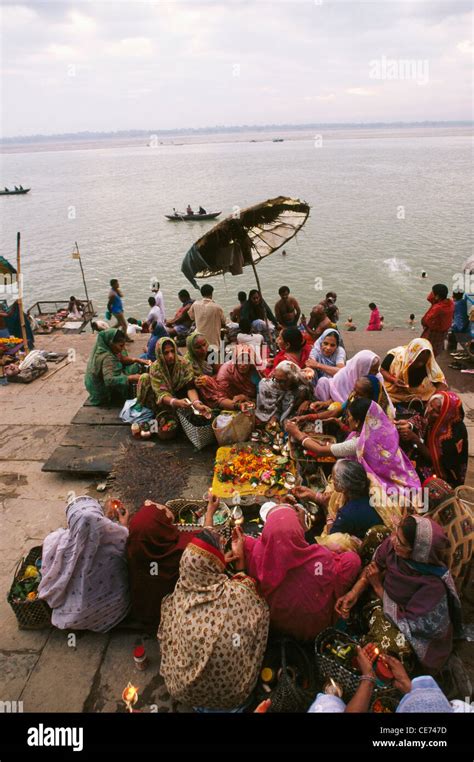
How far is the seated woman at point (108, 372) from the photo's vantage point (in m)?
6.38

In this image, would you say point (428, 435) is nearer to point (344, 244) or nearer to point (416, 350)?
point (416, 350)

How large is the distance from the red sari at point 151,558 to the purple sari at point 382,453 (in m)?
1.83

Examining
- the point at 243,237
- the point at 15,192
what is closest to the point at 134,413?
the point at 243,237

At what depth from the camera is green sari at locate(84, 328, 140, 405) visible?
6367mm

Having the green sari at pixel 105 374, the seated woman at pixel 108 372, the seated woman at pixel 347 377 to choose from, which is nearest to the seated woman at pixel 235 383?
the seated woman at pixel 347 377

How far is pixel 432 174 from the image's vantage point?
194 ft

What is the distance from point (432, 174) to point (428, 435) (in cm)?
6560

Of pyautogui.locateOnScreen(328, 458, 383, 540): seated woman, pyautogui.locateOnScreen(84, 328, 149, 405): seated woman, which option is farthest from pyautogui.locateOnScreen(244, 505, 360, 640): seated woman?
pyautogui.locateOnScreen(84, 328, 149, 405): seated woman

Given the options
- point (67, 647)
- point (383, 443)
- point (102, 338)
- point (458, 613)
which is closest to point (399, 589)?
point (458, 613)

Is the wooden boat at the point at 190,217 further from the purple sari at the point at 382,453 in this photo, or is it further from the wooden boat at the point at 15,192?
the purple sari at the point at 382,453

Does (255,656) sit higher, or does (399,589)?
(399,589)

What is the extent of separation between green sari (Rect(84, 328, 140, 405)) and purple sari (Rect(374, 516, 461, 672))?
4.50 meters

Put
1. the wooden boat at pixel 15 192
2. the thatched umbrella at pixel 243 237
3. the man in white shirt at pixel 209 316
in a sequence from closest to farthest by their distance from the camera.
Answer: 1. the thatched umbrella at pixel 243 237
2. the man in white shirt at pixel 209 316
3. the wooden boat at pixel 15 192

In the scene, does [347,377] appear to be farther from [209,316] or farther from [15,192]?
[15,192]
